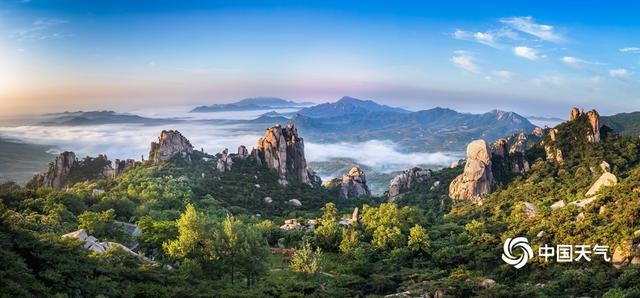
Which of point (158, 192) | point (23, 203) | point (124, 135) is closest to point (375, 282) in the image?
point (23, 203)

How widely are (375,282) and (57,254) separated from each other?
1952 centimetres

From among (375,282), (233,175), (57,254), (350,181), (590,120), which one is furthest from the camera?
(350,181)

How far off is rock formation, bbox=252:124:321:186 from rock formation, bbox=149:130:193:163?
1279 cm

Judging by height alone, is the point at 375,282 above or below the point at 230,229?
below

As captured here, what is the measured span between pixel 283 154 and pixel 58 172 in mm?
38509

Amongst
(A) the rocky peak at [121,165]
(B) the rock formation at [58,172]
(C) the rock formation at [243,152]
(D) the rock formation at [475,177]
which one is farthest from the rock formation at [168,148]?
(D) the rock formation at [475,177]

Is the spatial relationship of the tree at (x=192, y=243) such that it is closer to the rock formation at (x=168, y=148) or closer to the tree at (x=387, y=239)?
the tree at (x=387, y=239)

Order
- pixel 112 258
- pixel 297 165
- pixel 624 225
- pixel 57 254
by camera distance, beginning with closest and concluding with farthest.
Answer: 1. pixel 57 254
2. pixel 112 258
3. pixel 624 225
4. pixel 297 165

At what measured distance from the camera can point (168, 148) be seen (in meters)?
101

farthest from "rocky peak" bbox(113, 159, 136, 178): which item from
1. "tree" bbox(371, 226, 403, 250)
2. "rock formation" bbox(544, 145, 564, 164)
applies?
"rock formation" bbox(544, 145, 564, 164)

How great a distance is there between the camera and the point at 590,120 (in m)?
86.4

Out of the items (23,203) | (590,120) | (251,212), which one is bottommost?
(251,212)

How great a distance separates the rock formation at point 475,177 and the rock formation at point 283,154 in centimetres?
3000

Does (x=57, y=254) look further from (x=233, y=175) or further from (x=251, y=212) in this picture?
(x=233, y=175)
